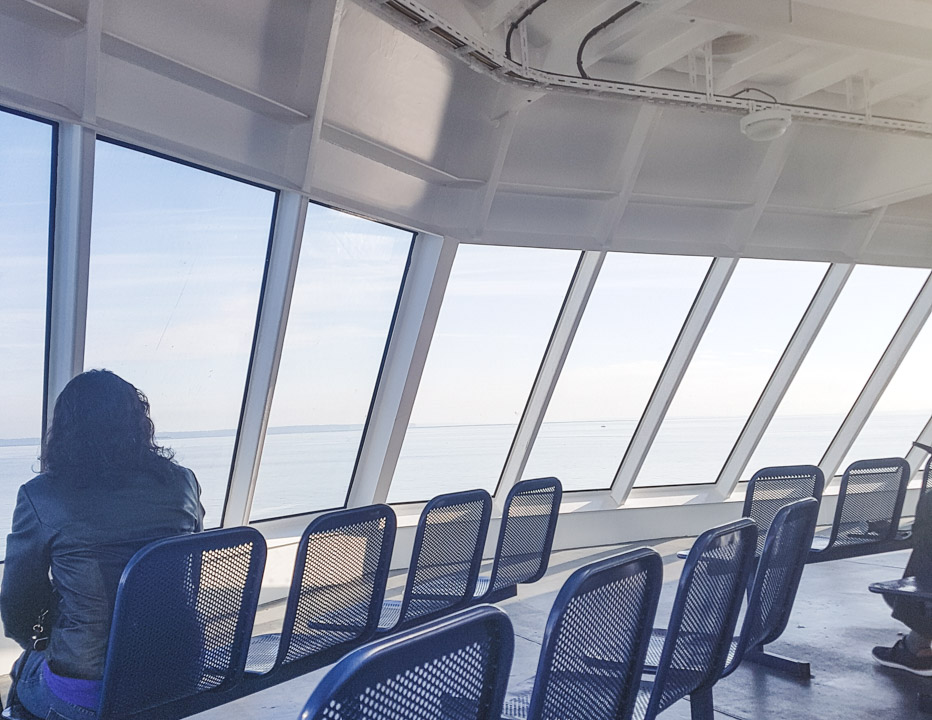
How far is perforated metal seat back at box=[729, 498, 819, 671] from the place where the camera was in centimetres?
333

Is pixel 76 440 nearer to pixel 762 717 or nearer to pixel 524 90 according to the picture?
pixel 762 717

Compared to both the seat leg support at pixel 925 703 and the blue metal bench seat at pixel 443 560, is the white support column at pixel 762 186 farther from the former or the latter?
the blue metal bench seat at pixel 443 560

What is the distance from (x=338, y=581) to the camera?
2.77m

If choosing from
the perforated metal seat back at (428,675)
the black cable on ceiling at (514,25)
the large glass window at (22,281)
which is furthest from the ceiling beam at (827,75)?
the perforated metal seat back at (428,675)

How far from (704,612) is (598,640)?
3.26 ft

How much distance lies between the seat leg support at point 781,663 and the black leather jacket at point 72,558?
354 cm

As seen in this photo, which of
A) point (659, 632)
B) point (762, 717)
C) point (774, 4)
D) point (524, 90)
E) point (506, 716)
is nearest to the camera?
point (506, 716)

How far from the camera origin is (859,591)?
6.56m

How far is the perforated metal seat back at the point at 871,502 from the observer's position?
16.1ft

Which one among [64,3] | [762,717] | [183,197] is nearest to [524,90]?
[183,197]

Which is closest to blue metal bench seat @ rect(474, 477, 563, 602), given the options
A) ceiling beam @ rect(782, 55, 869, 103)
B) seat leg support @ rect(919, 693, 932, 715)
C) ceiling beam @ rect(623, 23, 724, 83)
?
seat leg support @ rect(919, 693, 932, 715)

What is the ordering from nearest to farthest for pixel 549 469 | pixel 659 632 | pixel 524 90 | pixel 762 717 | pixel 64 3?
1. pixel 659 632
2. pixel 64 3
3. pixel 762 717
4. pixel 524 90
5. pixel 549 469

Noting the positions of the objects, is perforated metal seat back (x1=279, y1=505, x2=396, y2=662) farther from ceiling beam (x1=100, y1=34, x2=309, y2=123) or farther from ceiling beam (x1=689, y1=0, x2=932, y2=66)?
A: ceiling beam (x1=689, y1=0, x2=932, y2=66)

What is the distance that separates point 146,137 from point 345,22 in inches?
57.0
